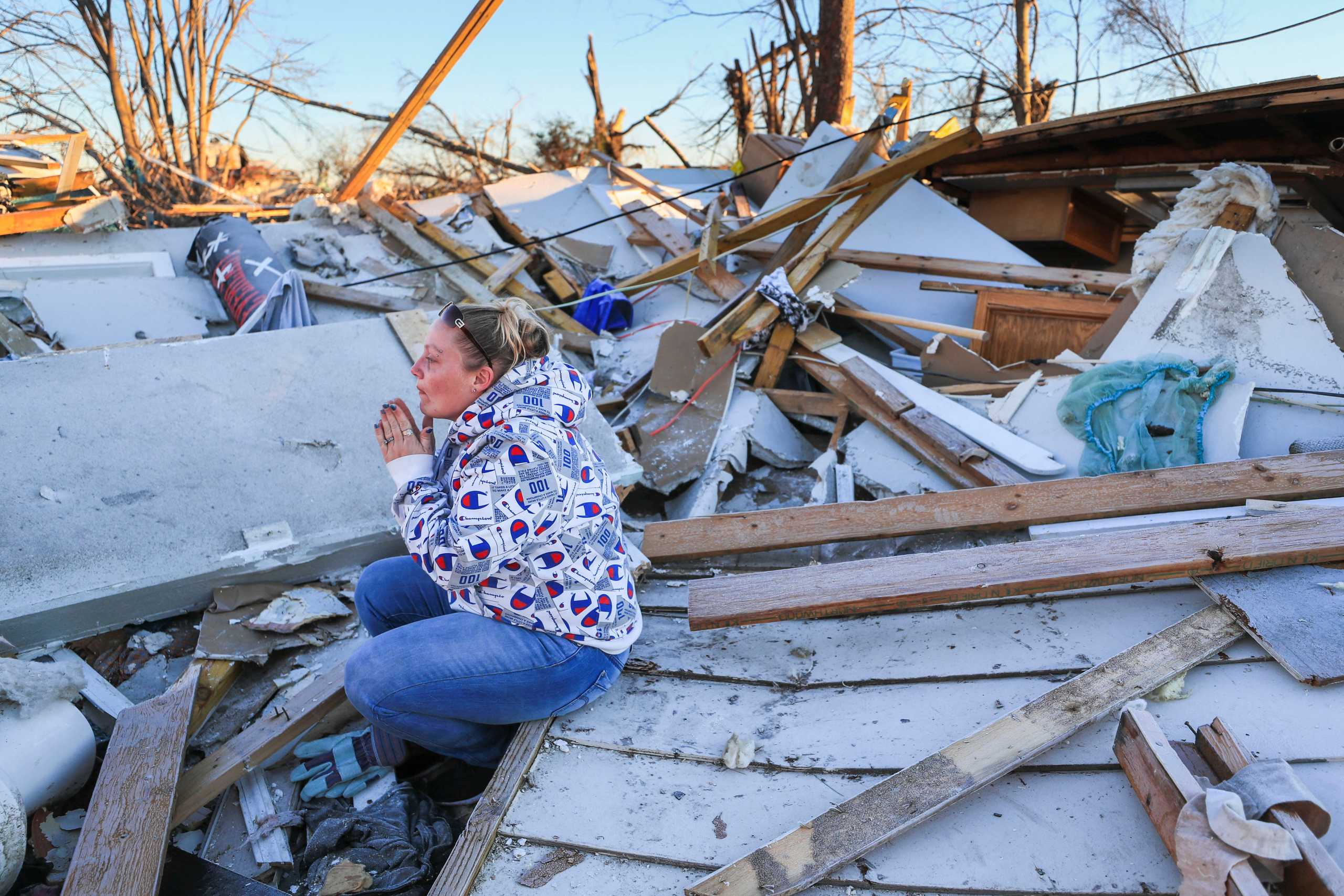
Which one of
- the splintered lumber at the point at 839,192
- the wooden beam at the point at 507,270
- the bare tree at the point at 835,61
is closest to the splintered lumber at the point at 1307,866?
the splintered lumber at the point at 839,192

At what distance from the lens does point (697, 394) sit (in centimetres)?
495

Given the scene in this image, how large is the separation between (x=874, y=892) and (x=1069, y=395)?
2922 mm

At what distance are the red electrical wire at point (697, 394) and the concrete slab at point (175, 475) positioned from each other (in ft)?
5.57

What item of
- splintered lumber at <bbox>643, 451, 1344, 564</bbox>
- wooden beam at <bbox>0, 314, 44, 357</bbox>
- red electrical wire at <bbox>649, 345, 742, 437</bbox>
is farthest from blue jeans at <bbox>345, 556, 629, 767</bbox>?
wooden beam at <bbox>0, 314, 44, 357</bbox>

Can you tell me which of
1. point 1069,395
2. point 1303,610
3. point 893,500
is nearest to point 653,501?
point 893,500

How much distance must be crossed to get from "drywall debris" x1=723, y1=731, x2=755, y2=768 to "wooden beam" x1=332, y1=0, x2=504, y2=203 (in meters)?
4.45

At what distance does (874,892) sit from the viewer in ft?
5.50

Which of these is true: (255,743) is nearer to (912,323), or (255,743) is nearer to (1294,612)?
(1294,612)

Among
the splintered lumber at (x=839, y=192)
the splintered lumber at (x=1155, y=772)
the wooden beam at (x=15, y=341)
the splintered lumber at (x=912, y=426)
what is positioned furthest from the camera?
the splintered lumber at (x=839, y=192)

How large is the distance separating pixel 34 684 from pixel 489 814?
125 centimetres

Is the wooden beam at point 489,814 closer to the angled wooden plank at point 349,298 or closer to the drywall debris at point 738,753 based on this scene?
the drywall debris at point 738,753

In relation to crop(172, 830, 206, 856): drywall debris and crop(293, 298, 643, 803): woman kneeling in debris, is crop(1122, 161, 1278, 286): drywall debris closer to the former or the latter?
crop(293, 298, 643, 803): woman kneeling in debris

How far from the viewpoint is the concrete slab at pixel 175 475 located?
2715 mm

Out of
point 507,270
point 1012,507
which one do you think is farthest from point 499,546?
point 507,270
